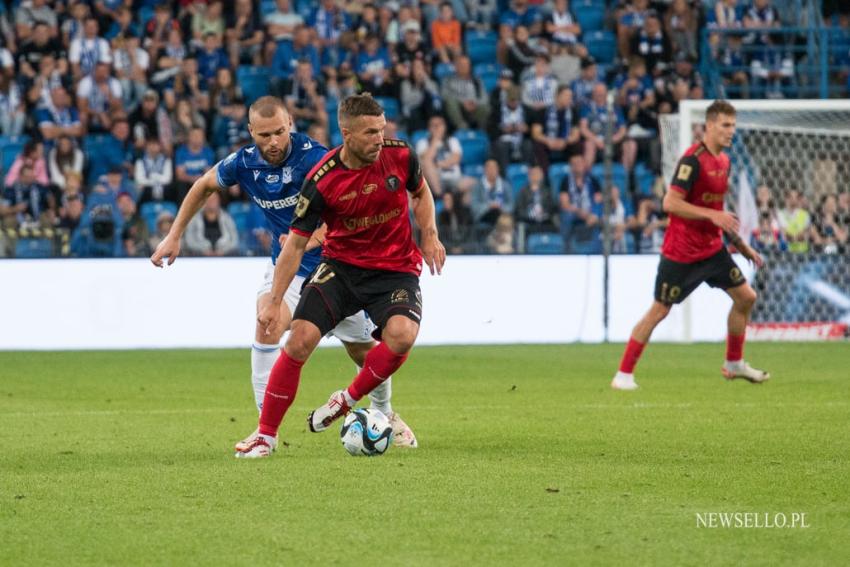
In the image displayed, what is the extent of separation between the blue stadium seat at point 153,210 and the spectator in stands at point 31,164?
1245 mm

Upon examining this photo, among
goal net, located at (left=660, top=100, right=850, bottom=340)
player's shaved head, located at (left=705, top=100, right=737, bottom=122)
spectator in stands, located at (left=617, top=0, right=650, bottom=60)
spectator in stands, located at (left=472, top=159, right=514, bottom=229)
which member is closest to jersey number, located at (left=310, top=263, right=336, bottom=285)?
player's shaved head, located at (left=705, top=100, right=737, bottom=122)

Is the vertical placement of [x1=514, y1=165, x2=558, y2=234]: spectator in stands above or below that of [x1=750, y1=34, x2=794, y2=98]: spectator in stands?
below

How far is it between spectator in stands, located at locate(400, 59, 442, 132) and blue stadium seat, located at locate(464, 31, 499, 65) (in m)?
1.78

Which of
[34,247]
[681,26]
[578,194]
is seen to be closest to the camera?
[34,247]

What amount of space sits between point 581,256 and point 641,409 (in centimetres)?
733

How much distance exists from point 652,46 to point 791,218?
17.1 feet

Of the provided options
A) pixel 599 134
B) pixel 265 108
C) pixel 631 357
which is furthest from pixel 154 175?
pixel 265 108

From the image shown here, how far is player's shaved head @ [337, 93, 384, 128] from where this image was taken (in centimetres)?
730

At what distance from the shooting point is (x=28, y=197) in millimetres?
18656

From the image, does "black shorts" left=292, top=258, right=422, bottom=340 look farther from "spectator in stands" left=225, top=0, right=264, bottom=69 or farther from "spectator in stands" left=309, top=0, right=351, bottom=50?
"spectator in stands" left=309, top=0, right=351, bottom=50

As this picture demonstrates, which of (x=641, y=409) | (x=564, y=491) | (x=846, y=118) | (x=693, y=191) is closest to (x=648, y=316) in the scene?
(x=693, y=191)

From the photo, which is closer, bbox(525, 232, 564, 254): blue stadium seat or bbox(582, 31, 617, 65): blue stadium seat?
bbox(525, 232, 564, 254): blue stadium seat

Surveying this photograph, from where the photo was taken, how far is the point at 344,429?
7.64 metres

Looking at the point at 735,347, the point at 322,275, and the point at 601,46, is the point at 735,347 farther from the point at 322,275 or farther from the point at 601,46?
the point at 601,46
